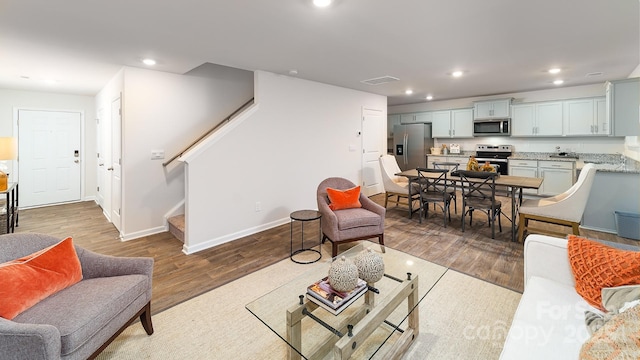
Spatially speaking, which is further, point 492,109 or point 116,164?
point 492,109

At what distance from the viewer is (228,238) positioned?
12.5 ft

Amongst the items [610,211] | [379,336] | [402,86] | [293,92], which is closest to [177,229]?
[293,92]

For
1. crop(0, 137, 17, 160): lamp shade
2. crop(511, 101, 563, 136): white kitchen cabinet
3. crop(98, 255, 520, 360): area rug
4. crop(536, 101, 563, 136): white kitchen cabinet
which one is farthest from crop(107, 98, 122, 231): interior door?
crop(536, 101, 563, 136): white kitchen cabinet

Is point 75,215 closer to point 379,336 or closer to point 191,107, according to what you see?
point 191,107

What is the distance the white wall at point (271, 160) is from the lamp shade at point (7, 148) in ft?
7.86

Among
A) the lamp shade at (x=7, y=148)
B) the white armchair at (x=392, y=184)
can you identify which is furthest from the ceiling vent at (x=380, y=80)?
the lamp shade at (x=7, y=148)

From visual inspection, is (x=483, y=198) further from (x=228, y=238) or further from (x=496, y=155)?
(x=228, y=238)

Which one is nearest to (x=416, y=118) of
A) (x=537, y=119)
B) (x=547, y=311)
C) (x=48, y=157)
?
(x=537, y=119)

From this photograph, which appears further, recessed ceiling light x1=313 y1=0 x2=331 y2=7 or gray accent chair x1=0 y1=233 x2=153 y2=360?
recessed ceiling light x1=313 y1=0 x2=331 y2=7

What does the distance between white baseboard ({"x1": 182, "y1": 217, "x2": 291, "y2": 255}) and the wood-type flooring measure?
0.27 feet

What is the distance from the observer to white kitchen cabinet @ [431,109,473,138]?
7.04 meters

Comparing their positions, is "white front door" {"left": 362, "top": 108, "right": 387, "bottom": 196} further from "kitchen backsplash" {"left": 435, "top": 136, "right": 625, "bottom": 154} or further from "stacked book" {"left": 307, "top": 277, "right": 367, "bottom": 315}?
"stacked book" {"left": 307, "top": 277, "right": 367, "bottom": 315}

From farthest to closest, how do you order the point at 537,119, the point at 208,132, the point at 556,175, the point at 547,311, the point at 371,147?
the point at 371,147, the point at 537,119, the point at 556,175, the point at 208,132, the point at 547,311

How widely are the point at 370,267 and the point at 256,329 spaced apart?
3.08 feet
